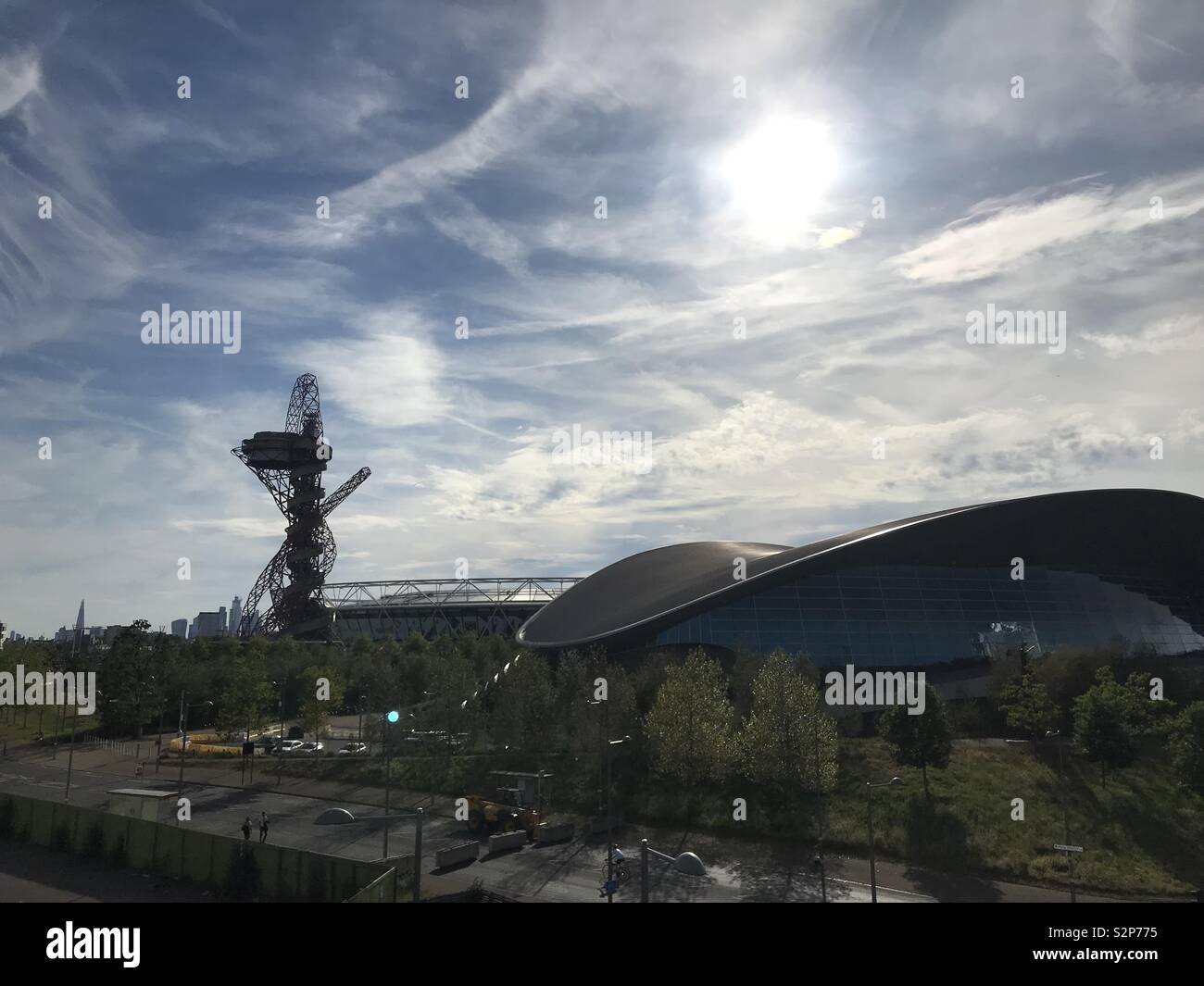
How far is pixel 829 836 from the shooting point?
1296 inches

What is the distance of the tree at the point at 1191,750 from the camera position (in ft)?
102

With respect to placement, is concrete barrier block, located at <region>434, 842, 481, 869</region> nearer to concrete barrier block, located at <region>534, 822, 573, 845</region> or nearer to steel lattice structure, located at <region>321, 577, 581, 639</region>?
concrete barrier block, located at <region>534, 822, 573, 845</region>

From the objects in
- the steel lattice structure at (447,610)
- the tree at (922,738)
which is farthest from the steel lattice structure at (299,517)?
the tree at (922,738)

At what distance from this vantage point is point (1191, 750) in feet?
104

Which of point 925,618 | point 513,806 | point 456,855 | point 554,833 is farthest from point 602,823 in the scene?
point 925,618

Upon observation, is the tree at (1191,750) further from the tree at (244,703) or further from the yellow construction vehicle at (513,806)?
the tree at (244,703)

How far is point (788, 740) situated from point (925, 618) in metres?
27.9

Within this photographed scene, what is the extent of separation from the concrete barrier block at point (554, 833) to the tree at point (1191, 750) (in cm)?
2420

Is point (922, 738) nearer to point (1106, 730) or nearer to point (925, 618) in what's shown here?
point (1106, 730)

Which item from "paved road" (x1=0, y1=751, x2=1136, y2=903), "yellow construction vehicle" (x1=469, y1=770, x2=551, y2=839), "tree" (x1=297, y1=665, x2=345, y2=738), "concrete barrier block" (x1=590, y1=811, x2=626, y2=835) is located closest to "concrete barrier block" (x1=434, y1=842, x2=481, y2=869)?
"paved road" (x1=0, y1=751, x2=1136, y2=903)

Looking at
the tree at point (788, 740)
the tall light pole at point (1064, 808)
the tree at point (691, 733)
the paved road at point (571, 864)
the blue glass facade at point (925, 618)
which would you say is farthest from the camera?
the blue glass facade at point (925, 618)
